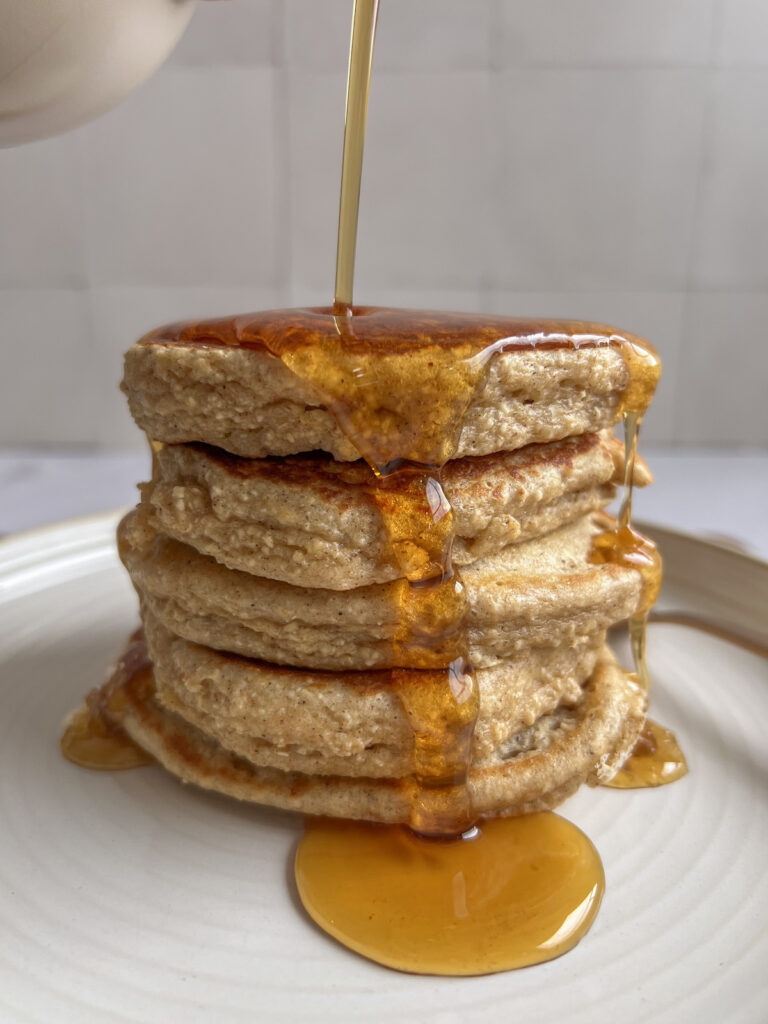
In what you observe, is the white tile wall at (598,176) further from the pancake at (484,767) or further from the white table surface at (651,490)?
the pancake at (484,767)

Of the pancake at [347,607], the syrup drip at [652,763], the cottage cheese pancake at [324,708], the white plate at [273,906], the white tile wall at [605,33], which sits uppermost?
the white tile wall at [605,33]

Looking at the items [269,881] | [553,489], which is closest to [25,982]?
[269,881]

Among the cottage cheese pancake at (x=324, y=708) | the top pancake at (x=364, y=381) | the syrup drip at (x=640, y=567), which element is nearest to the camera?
the top pancake at (x=364, y=381)

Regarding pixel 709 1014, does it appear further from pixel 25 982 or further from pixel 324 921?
pixel 25 982

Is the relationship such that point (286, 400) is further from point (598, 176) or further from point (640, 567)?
point (598, 176)

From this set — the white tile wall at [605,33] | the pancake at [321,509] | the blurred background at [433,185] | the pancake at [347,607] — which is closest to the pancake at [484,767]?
the pancake at [347,607]

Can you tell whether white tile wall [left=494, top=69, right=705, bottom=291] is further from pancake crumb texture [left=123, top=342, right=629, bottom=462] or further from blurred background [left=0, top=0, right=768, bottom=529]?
pancake crumb texture [left=123, top=342, right=629, bottom=462]

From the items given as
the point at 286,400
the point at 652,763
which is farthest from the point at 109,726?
the point at 652,763
